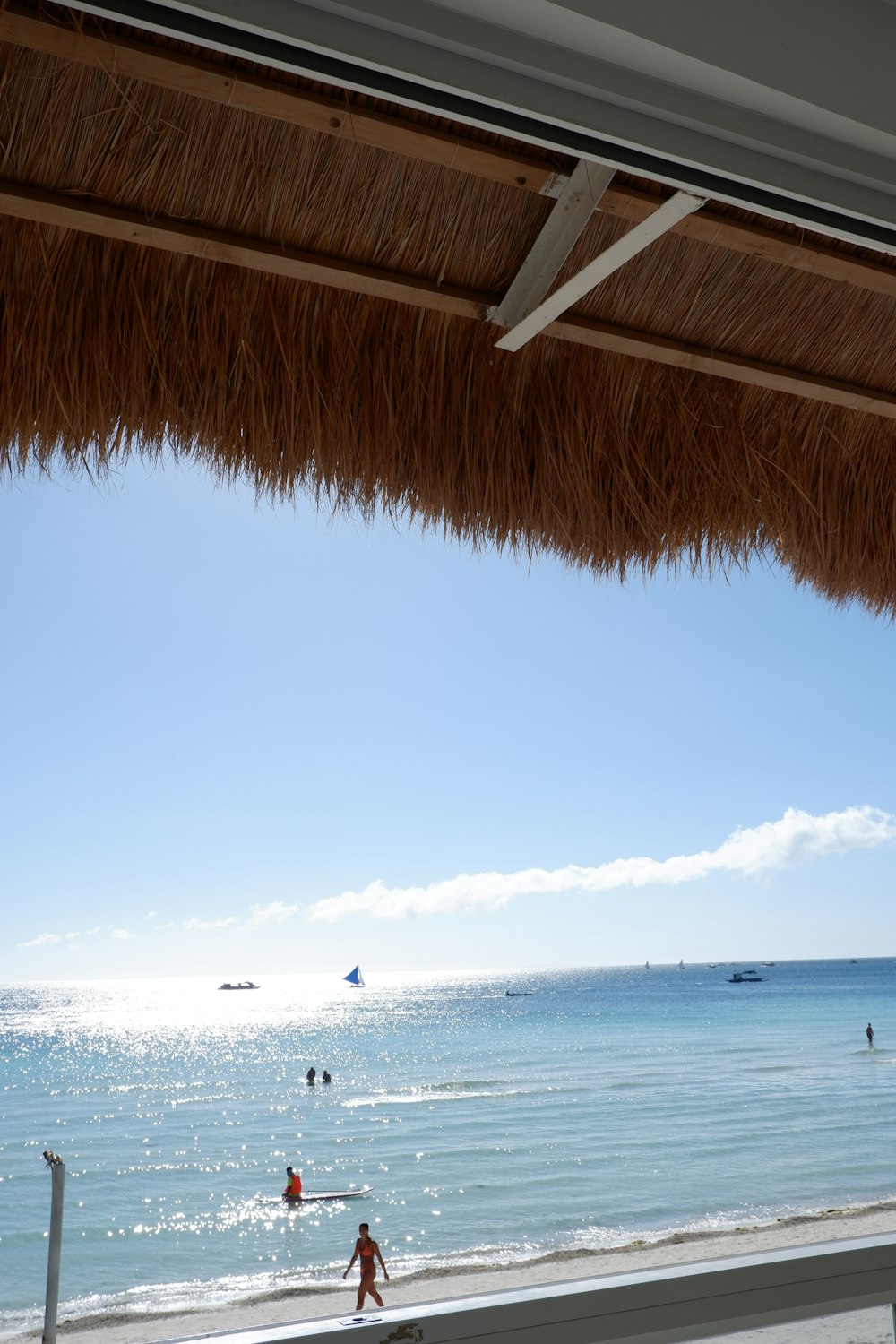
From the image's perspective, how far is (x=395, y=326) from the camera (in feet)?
3.96

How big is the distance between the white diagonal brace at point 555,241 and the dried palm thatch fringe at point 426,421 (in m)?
0.10

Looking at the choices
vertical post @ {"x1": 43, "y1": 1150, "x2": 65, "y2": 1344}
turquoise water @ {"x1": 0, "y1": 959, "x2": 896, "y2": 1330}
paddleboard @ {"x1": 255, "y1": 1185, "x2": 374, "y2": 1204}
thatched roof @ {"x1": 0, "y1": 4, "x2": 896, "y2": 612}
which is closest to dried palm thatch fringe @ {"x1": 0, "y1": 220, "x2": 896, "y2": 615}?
thatched roof @ {"x1": 0, "y1": 4, "x2": 896, "y2": 612}

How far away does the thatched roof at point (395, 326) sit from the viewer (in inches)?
36.4

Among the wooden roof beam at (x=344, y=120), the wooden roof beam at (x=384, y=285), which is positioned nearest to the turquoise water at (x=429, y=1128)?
the wooden roof beam at (x=384, y=285)

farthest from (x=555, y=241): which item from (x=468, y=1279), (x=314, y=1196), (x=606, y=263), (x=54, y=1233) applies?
(x=314, y=1196)

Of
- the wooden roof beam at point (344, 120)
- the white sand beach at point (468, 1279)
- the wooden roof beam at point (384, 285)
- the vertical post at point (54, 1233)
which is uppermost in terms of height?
the wooden roof beam at point (344, 120)

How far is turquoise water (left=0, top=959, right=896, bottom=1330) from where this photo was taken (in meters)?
11.7

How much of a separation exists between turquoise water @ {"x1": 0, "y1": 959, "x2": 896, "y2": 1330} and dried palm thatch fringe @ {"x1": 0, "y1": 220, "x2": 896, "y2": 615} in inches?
446

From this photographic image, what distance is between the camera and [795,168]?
24.4 inches

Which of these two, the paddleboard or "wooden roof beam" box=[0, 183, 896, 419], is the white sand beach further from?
"wooden roof beam" box=[0, 183, 896, 419]

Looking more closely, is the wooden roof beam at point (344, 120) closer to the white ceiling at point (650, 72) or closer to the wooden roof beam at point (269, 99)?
the wooden roof beam at point (269, 99)

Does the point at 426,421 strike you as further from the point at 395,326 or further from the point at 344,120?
the point at 344,120

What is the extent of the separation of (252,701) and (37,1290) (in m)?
17.0

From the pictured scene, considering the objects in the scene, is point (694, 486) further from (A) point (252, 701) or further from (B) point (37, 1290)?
(A) point (252, 701)
